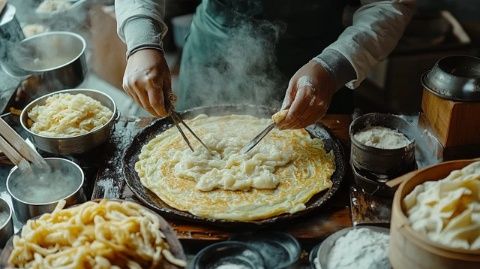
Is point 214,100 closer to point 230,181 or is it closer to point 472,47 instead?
point 230,181

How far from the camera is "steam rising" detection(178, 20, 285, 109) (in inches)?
147

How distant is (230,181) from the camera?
2.81 m

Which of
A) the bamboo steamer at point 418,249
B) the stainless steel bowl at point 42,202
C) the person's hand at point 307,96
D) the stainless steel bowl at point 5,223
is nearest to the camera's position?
the bamboo steamer at point 418,249

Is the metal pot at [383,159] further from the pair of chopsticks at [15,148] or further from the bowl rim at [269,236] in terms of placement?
the pair of chopsticks at [15,148]

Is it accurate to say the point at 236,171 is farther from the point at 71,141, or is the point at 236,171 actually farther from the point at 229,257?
the point at 71,141

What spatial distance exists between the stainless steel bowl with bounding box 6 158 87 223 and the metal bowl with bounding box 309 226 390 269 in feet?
3.62

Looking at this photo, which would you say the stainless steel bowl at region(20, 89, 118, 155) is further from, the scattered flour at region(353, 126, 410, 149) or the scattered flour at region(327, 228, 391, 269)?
the scattered flour at region(327, 228, 391, 269)

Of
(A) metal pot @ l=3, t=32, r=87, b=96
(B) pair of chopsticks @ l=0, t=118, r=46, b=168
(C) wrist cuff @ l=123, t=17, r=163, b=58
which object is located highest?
(C) wrist cuff @ l=123, t=17, r=163, b=58

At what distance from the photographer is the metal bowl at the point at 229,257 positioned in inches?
87.1

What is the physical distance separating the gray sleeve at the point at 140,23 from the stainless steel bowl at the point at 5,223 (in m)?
1.13

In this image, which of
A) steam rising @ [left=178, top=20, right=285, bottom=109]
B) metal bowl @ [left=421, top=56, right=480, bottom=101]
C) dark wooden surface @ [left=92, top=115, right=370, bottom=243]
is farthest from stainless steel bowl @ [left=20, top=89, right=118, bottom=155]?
metal bowl @ [left=421, top=56, right=480, bottom=101]

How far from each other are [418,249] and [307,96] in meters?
1.19

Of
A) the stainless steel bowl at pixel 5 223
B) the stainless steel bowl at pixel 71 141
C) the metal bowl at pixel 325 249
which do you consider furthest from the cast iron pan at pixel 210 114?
the stainless steel bowl at pixel 5 223

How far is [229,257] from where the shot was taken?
227 centimetres
